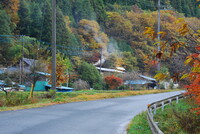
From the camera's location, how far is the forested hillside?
55.6m

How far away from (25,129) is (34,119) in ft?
9.85

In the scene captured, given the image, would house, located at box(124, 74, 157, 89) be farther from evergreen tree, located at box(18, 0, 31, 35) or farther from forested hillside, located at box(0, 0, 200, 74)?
evergreen tree, located at box(18, 0, 31, 35)

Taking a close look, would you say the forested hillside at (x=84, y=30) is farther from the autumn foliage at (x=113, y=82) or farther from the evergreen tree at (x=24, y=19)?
the autumn foliage at (x=113, y=82)

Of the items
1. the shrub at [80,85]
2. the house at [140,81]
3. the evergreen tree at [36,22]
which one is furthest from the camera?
the evergreen tree at [36,22]

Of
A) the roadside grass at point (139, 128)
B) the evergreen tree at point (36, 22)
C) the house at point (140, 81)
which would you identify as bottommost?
the roadside grass at point (139, 128)

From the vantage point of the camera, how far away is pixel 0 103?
23.3 m

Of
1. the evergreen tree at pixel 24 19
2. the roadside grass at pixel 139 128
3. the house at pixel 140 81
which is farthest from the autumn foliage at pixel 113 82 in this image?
the roadside grass at pixel 139 128

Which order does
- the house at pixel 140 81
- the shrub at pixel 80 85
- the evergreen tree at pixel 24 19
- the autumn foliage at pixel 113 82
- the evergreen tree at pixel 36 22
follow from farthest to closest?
the evergreen tree at pixel 24 19 < the evergreen tree at pixel 36 22 < the house at pixel 140 81 < the autumn foliage at pixel 113 82 < the shrub at pixel 80 85

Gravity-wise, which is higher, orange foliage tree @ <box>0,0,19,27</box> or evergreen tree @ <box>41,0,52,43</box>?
orange foliage tree @ <box>0,0,19,27</box>

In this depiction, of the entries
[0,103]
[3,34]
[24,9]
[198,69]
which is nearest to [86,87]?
[3,34]

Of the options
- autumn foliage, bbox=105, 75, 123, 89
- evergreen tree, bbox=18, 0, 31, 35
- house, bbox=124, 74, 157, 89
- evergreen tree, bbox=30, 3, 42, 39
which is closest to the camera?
autumn foliage, bbox=105, 75, 123, 89

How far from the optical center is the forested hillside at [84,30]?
55.6 metres

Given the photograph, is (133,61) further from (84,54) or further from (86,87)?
(86,87)

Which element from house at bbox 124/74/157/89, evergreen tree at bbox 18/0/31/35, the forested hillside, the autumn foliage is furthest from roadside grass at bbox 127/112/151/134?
evergreen tree at bbox 18/0/31/35
